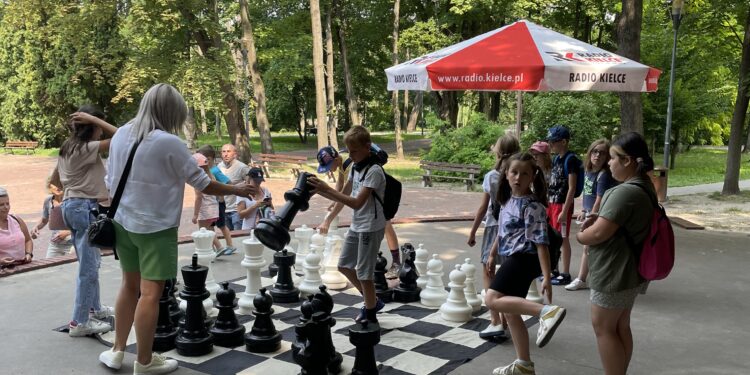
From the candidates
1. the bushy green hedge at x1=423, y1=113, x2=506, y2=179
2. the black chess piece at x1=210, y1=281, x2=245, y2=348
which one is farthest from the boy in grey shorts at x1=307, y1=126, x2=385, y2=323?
the bushy green hedge at x1=423, y1=113, x2=506, y2=179

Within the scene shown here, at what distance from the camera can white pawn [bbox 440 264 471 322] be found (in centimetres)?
467

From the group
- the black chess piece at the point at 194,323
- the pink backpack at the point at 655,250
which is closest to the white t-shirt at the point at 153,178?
the black chess piece at the point at 194,323

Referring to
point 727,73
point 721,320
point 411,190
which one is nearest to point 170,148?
point 721,320

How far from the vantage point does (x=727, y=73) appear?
27.9 m

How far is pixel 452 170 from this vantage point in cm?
1570

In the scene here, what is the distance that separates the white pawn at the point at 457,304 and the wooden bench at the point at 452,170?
10.5m

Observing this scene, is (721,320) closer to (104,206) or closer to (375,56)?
(104,206)

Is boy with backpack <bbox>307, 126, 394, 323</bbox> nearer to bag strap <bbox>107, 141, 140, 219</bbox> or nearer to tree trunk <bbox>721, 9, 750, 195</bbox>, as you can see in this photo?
bag strap <bbox>107, 141, 140, 219</bbox>

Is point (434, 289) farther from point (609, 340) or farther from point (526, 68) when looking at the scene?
point (526, 68)

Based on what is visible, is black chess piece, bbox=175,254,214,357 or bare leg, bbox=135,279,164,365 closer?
bare leg, bbox=135,279,164,365

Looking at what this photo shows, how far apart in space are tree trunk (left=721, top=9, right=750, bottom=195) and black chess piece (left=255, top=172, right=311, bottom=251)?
12.3 meters

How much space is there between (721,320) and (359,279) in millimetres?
3005

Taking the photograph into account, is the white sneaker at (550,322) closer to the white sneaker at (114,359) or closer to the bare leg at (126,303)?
the bare leg at (126,303)

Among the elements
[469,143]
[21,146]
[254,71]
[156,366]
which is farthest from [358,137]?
[21,146]
